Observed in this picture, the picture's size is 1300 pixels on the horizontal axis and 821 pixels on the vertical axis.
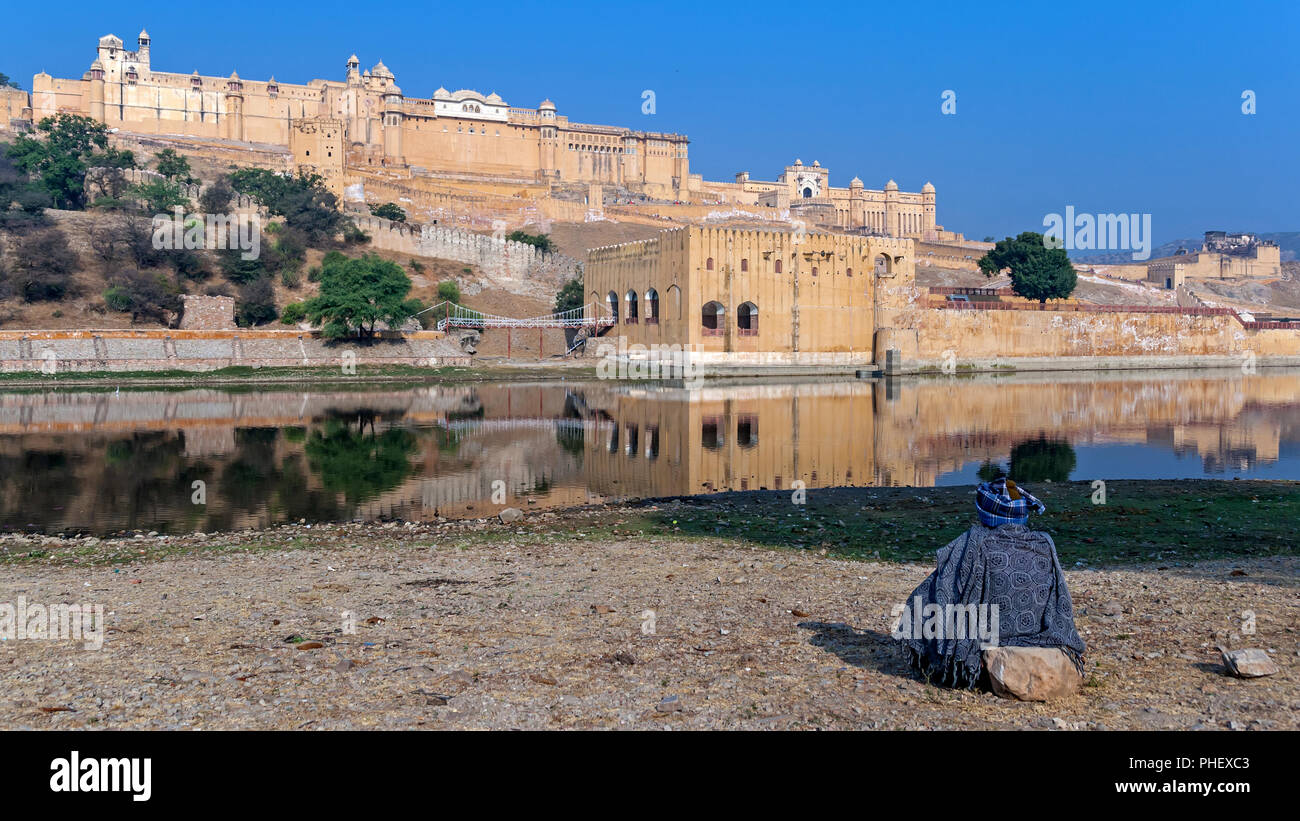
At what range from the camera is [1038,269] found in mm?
60312

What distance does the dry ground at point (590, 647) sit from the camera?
4.30 m

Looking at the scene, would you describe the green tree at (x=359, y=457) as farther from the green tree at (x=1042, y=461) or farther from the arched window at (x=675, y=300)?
the arched window at (x=675, y=300)

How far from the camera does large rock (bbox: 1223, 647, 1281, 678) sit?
4.51 metres

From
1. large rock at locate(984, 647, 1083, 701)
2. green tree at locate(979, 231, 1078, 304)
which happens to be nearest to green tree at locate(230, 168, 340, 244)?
green tree at locate(979, 231, 1078, 304)

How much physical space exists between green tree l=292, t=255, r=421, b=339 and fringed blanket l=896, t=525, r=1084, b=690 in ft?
113

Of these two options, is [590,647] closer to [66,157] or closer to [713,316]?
[713,316]

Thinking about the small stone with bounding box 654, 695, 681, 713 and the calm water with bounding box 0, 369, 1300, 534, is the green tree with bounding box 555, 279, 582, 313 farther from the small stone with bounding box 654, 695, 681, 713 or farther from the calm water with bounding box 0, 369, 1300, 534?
the small stone with bounding box 654, 695, 681, 713

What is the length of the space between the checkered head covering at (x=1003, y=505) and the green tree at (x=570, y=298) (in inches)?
1756

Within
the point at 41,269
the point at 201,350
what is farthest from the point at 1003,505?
the point at 41,269

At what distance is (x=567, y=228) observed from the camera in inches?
2795

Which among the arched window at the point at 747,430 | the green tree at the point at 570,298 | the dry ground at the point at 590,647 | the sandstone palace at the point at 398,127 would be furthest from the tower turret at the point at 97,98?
the dry ground at the point at 590,647
